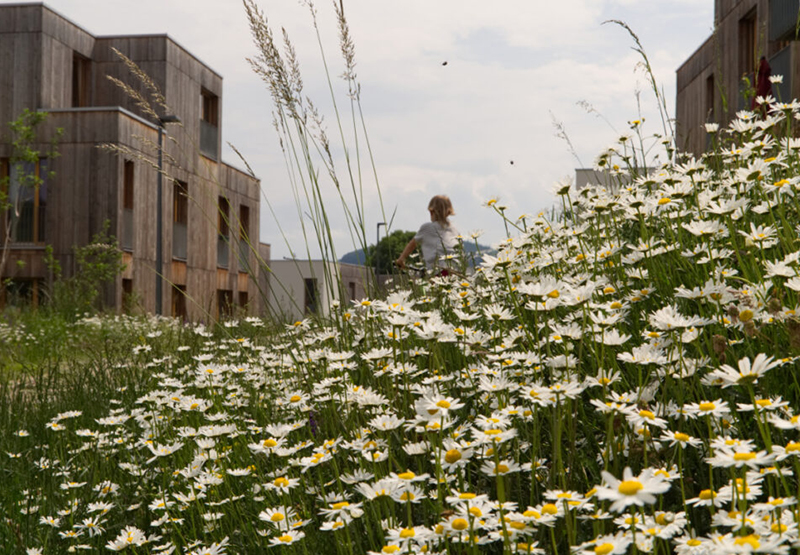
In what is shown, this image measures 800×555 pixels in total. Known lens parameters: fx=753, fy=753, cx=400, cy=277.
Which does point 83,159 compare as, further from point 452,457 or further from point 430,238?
point 452,457

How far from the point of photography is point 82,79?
2038 cm

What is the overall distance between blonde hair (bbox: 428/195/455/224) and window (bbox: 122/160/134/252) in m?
12.6

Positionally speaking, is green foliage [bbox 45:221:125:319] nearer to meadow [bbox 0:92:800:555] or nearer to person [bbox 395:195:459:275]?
person [bbox 395:195:459:275]

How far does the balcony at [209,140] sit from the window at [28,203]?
6.11 meters

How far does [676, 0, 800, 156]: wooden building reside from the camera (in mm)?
11570

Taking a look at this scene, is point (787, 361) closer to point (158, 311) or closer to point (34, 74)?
point (158, 311)

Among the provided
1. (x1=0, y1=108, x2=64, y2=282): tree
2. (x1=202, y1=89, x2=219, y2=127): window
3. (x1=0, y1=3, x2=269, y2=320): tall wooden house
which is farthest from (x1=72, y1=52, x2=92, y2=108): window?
(x1=202, y1=89, x2=219, y2=127): window

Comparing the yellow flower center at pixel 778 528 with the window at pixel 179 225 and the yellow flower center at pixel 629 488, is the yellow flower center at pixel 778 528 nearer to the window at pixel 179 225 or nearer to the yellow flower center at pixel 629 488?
the yellow flower center at pixel 629 488

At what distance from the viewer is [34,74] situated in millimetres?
17938

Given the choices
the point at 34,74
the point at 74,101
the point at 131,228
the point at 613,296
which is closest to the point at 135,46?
the point at 74,101

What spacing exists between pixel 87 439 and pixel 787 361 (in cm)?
341

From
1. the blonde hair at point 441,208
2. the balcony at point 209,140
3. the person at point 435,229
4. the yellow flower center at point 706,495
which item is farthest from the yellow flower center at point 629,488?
the balcony at point 209,140

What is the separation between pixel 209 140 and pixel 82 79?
15.0ft

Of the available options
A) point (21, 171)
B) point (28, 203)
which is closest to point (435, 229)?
point (21, 171)
